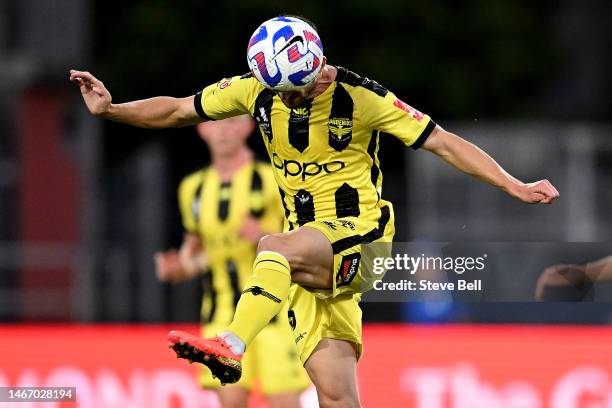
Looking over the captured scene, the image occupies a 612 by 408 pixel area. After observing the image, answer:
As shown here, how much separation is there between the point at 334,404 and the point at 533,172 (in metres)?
11.2

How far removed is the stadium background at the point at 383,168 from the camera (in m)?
11.2

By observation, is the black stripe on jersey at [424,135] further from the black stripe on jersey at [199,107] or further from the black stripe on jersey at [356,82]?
the black stripe on jersey at [199,107]

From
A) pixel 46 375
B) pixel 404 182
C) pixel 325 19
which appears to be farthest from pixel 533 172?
pixel 46 375

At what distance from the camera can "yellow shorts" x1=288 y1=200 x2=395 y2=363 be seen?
7781 millimetres

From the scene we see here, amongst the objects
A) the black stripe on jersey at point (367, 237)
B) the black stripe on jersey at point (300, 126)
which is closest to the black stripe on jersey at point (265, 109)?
the black stripe on jersey at point (300, 126)

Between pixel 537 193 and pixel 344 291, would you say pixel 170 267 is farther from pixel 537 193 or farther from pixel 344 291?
pixel 537 193

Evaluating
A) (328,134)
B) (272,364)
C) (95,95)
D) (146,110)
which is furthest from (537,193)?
(272,364)

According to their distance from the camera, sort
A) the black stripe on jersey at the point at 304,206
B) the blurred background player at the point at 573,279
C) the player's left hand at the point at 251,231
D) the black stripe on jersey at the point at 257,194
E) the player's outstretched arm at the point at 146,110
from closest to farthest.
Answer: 1. the black stripe on jersey at the point at 304,206
2. the player's outstretched arm at the point at 146,110
3. the blurred background player at the point at 573,279
4. the player's left hand at the point at 251,231
5. the black stripe on jersey at the point at 257,194

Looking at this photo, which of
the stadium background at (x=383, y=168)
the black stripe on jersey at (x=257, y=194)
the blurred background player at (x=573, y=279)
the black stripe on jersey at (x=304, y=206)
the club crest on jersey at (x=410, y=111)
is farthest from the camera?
the stadium background at (x=383, y=168)

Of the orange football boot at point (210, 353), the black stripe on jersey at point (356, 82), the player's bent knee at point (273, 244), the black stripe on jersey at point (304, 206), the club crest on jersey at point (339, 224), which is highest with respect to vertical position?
the black stripe on jersey at point (356, 82)

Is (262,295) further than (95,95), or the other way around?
(95,95)

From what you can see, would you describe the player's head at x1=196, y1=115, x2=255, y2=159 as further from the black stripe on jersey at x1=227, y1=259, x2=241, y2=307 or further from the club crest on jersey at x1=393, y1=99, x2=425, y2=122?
the club crest on jersey at x1=393, y1=99, x2=425, y2=122

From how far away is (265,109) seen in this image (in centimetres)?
794

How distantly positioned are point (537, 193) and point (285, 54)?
1503 millimetres
